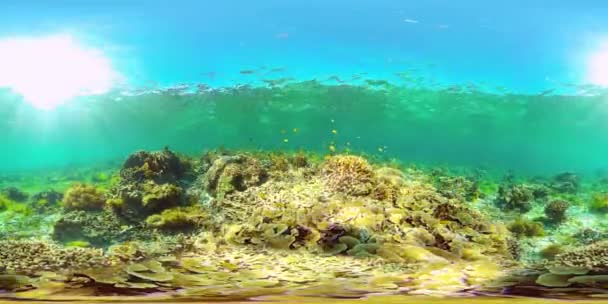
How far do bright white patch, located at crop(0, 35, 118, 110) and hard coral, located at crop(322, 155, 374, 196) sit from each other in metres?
2.40

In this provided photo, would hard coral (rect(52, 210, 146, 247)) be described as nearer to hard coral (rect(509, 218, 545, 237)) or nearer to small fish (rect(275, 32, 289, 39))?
small fish (rect(275, 32, 289, 39))

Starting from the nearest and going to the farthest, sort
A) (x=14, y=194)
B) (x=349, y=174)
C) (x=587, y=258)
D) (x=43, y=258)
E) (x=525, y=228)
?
(x=43, y=258) → (x=587, y=258) → (x=525, y=228) → (x=349, y=174) → (x=14, y=194)

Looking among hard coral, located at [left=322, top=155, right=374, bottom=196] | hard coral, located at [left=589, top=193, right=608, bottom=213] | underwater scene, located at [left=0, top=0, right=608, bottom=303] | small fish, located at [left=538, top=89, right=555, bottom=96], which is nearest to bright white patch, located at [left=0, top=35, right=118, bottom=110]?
underwater scene, located at [left=0, top=0, right=608, bottom=303]

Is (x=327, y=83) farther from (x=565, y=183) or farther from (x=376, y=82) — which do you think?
(x=565, y=183)

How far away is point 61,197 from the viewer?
538 centimetres

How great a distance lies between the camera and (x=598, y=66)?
18.6ft

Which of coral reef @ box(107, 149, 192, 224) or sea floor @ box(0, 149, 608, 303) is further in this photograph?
coral reef @ box(107, 149, 192, 224)

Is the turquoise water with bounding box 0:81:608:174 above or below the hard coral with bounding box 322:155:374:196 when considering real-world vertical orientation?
above

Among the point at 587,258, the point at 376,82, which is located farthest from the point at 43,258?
the point at 587,258

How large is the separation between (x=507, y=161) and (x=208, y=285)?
3528 mm

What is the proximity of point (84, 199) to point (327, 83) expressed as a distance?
107 inches

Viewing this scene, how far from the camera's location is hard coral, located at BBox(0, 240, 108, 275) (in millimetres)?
4371

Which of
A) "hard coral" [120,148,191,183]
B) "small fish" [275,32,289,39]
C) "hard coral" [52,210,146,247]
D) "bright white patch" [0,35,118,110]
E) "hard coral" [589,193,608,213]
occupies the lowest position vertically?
"hard coral" [52,210,146,247]

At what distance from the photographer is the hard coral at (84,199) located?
17.0 feet
